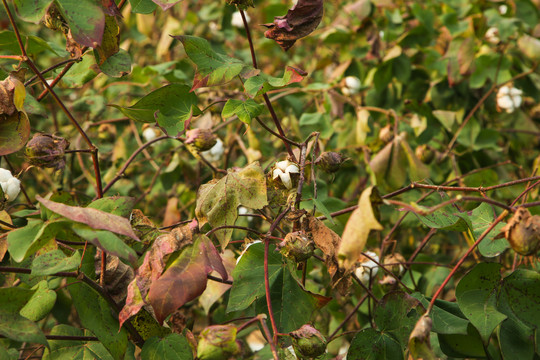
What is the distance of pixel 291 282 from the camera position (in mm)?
821

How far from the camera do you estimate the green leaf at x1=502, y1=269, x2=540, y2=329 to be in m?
→ 0.79

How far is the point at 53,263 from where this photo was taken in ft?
2.30

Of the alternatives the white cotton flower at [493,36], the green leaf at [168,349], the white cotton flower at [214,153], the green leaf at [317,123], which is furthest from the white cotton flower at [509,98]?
the green leaf at [168,349]

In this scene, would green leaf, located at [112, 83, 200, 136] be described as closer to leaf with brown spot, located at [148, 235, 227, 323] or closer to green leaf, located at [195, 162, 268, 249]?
green leaf, located at [195, 162, 268, 249]

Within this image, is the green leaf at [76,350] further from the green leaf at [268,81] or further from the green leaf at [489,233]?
the green leaf at [489,233]

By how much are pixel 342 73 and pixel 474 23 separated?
48 cm

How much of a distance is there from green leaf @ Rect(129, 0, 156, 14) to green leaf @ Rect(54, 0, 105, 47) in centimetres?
13

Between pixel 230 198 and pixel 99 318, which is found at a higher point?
Result: pixel 230 198

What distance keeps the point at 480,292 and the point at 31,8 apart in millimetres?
810

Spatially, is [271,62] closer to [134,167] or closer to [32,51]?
[134,167]

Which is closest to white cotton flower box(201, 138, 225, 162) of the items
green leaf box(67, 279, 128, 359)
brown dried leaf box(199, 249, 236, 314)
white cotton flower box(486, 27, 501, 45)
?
brown dried leaf box(199, 249, 236, 314)

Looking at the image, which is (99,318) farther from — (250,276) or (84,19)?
(84,19)

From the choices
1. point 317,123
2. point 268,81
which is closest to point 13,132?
point 268,81

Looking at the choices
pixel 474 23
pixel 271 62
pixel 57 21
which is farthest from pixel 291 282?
pixel 271 62
